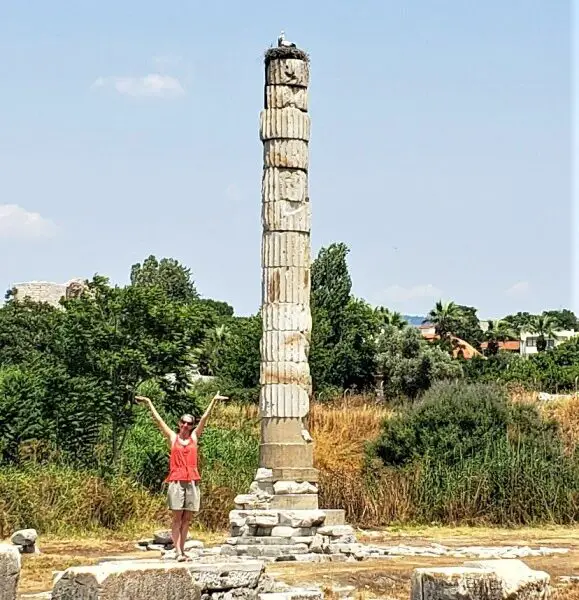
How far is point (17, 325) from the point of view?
51.3 m

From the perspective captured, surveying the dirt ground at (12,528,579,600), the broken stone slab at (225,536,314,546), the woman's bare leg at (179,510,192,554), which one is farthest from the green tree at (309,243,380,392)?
the woman's bare leg at (179,510,192,554)

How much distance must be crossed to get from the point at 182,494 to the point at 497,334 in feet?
228

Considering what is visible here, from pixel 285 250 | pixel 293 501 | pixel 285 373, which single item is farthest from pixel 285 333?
pixel 293 501

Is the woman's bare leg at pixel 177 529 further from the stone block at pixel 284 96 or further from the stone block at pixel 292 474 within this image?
the stone block at pixel 284 96

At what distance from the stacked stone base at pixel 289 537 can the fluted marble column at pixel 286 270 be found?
16.9 inches

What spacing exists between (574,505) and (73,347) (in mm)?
8940

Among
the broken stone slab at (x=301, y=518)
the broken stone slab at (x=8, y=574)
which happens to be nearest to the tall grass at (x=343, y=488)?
the broken stone slab at (x=301, y=518)

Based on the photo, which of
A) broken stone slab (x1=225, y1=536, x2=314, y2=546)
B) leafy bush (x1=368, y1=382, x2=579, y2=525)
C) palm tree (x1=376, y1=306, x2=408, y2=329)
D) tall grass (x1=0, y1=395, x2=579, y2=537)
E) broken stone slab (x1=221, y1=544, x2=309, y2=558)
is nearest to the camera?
broken stone slab (x1=221, y1=544, x2=309, y2=558)

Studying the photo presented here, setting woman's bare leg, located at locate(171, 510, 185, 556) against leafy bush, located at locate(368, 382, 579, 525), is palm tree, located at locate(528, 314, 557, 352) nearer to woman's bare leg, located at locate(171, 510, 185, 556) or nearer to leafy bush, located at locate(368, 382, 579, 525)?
leafy bush, located at locate(368, 382, 579, 525)

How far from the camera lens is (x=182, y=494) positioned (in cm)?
1437

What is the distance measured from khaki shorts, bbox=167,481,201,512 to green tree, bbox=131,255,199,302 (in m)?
55.2

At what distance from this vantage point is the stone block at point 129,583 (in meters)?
7.69

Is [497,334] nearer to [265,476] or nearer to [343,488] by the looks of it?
[343,488]

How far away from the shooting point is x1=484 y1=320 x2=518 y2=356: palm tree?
7199cm
